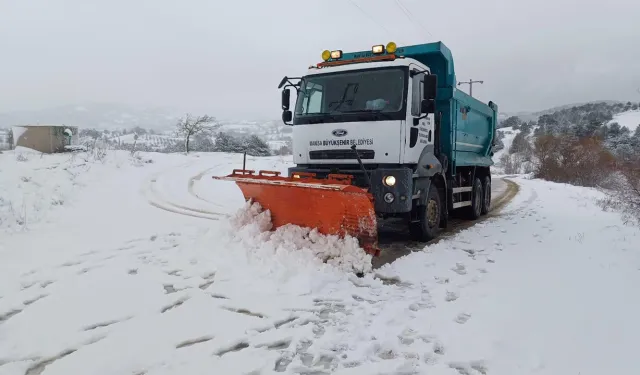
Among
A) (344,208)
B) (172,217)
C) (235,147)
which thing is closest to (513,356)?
(344,208)

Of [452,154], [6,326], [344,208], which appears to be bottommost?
[6,326]

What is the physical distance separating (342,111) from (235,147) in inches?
1664

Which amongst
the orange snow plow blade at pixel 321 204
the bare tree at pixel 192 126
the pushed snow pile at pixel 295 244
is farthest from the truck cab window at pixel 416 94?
the bare tree at pixel 192 126

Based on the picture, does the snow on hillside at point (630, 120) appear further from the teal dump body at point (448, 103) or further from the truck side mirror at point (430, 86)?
the truck side mirror at point (430, 86)

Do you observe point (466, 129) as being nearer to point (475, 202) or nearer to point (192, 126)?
point (475, 202)

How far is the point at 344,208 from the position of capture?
540 centimetres

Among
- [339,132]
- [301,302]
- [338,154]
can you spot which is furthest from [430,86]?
[301,302]

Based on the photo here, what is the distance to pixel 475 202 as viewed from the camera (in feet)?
32.5

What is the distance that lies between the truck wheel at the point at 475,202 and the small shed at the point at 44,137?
2100cm

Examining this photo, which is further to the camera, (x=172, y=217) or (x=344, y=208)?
(x=172, y=217)

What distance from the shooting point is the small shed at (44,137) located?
21719 mm

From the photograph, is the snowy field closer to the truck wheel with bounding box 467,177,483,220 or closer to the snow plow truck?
→ the snow plow truck

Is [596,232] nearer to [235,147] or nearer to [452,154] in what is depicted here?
[452,154]

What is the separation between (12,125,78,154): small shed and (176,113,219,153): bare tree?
15.8 m
